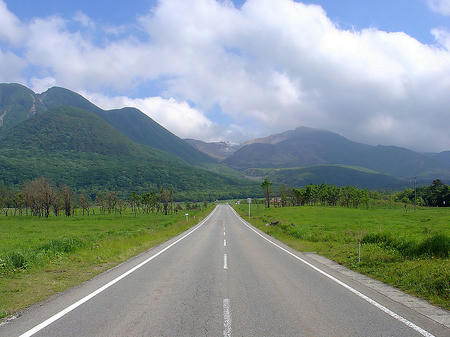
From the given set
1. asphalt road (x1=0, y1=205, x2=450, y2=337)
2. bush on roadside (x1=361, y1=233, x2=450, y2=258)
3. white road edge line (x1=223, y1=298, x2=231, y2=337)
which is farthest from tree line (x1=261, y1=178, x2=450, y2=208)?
white road edge line (x1=223, y1=298, x2=231, y2=337)

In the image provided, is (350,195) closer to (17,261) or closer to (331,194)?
(331,194)

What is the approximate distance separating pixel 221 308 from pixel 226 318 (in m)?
0.73

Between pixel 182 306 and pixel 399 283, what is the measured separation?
659 cm

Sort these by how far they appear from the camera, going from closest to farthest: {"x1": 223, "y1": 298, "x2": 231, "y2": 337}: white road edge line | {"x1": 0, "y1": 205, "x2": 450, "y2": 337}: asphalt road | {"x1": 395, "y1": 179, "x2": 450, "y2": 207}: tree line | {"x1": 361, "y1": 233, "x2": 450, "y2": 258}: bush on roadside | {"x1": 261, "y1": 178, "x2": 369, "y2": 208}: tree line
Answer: {"x1": 223, "y1": 298, "x2": 231, "y2": 337}: white road edge line, {"x1": 0, "y1": 205, "x2": 450, "y2": 337}: asphalt road, {"x1": 361, "y1": 233, "x2": 450, "y2": 258}: bush on roadside, {"x1": 395, "y1": 179, "x2": 450, "y2": 207}: tree line, {"x1": 261, "y1": 178, "x2": 369, "y2": 208}: tree line

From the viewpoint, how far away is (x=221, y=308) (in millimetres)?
7375

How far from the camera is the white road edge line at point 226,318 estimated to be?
5.87m

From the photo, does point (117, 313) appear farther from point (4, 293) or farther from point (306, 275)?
point (306, 275)

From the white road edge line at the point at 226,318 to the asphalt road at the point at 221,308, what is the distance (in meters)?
0.02

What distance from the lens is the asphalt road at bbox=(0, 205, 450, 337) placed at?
19.8 ft

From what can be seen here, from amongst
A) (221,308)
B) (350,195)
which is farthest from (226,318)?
(350,195)

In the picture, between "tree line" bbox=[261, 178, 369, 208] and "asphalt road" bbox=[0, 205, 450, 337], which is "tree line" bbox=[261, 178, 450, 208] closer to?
"tree line" bbox=[261, 178, 369, 208]

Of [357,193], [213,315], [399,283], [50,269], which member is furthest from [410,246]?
[357,193]

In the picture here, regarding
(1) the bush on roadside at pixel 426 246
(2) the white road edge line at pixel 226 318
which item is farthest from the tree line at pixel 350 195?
(2) the white road edge line at pixel 226 318

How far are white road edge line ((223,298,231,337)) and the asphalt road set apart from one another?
0.02m
